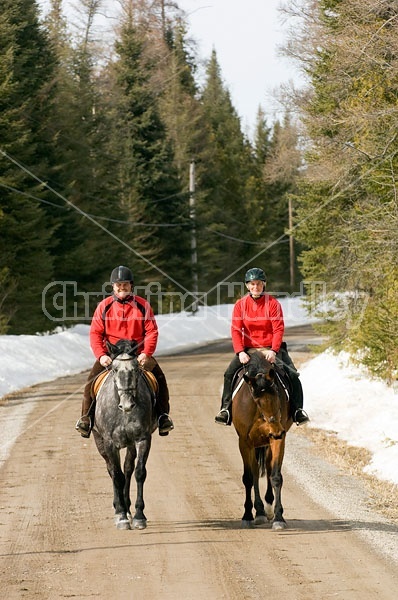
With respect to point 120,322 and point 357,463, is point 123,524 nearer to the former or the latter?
point 120,322

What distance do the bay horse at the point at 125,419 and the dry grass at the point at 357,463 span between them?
2892 millimetres

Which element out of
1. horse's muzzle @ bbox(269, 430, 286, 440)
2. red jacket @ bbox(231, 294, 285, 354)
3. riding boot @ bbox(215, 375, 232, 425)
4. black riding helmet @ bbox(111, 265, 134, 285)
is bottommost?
horse's muzzle @ bbox(269, 430, 286, 440)

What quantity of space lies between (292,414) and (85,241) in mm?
30602

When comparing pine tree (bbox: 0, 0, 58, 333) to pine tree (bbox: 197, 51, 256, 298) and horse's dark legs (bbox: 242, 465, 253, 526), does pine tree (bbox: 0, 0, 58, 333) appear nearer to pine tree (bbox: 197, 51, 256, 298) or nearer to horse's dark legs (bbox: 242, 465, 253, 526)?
pine tree (bbox: 197, 51, 256, 298)

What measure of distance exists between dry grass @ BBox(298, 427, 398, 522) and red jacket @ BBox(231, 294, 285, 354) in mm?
2391

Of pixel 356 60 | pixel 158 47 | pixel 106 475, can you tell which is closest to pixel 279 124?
pixel 158 47

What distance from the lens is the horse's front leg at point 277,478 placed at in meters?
10.1

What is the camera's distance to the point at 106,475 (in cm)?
1315

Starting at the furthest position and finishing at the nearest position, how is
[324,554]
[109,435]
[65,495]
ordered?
[65,495] < [109,435] < [324,554]

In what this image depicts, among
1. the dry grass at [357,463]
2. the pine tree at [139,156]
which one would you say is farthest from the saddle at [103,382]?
the pine tree at [139,156]

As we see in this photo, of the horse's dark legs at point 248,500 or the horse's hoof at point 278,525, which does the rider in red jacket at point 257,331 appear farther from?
the horse's hoof at point 278,525

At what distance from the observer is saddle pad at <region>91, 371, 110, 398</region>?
1081 centimetres

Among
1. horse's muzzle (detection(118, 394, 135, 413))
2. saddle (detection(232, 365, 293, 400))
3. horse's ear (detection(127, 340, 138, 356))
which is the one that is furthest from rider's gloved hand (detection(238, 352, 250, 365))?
horse's muzzle (detection(118, 394, 135, 413))

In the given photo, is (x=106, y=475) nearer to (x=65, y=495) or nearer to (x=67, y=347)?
(x=65, y=495)
